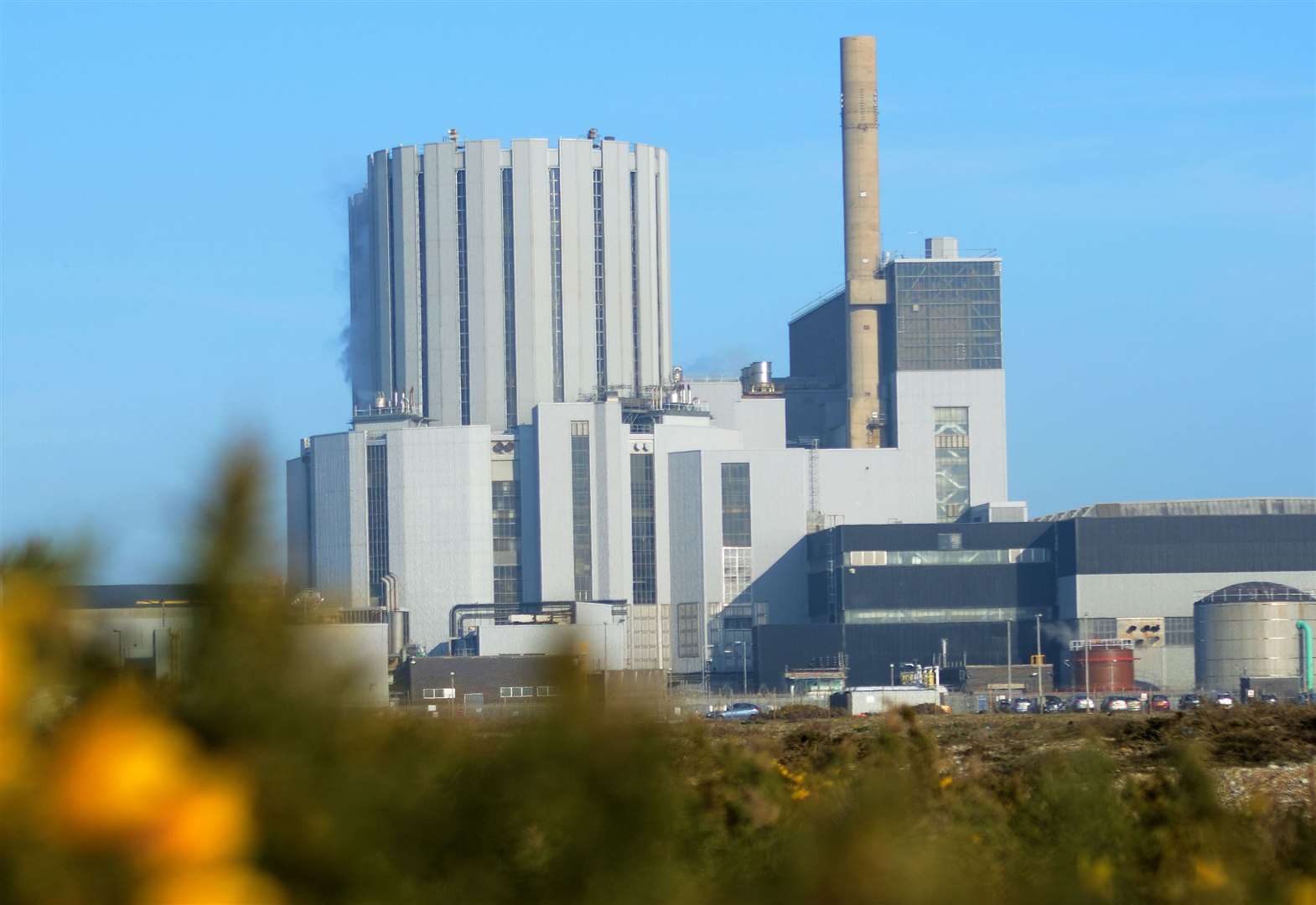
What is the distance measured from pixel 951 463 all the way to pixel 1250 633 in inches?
943

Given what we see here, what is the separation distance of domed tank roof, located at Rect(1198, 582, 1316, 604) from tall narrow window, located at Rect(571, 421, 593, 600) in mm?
34760

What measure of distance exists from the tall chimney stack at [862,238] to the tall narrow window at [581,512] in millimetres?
20015

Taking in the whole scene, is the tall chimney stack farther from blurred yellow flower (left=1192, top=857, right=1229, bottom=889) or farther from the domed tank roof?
blurred yellow flower (left=1192, top=857, right=1229, bottom=889)

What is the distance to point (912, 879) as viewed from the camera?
1863 millimetres

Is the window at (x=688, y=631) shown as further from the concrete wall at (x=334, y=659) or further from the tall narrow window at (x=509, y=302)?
the concrete wall at (x=334, y=659)

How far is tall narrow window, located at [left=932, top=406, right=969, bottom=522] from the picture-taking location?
4225 inches

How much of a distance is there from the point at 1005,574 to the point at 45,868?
323 feet

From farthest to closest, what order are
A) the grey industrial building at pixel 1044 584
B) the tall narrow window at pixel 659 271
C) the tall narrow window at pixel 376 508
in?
the tall narrow window at pixel 659 271
the tall narrow window at pixel 376 508
the grey industrial building at pixel 1044 584

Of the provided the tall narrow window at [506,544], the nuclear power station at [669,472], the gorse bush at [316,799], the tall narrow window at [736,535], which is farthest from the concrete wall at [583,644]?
the tall narrow window at [736,535]

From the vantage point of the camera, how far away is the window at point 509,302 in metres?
104

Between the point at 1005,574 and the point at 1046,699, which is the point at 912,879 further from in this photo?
the point at 1005,574

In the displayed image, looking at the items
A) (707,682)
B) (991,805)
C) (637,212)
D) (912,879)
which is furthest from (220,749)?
(637,212)

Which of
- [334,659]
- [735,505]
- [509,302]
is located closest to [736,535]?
[735,505]

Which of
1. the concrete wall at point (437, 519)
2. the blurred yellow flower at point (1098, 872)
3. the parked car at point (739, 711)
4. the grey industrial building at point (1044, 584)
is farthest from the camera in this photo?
the concrete wall at point (437, 519)
